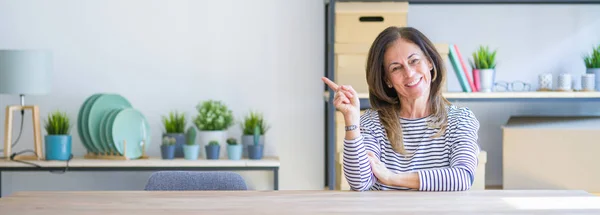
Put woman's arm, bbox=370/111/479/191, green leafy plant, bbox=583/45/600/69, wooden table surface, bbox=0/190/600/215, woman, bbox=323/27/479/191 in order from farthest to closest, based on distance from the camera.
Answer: green leafy plant, bbox=583/45/600/69 → woman, bbox=323/27/479/191 → woman's arm, bbox=370/111/479/191 → wooden table surface, bbox=0/190/600/215

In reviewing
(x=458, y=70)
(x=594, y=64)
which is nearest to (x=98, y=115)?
(x=458, y=70)

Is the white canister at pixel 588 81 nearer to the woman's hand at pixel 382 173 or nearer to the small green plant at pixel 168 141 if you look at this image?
the small green plant at pixel 168 141

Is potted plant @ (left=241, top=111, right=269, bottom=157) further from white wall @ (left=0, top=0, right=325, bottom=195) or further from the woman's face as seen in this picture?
the woman's face

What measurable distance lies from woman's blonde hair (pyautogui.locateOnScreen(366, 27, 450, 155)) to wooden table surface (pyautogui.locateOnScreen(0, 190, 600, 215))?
0.27 metres

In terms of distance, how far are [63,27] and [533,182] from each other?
7.30ft

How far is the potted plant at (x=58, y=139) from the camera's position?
155 inches

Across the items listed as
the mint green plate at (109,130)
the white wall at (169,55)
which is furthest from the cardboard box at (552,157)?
the mint green plate at (109,130)

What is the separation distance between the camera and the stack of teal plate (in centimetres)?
392

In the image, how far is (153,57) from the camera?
4.22 m

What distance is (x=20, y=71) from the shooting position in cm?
384

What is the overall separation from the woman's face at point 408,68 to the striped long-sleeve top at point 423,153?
80 mm

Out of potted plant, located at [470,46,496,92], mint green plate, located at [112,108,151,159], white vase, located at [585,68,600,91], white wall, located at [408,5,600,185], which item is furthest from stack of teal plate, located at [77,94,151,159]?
white vase, located at [585,68,600,91]

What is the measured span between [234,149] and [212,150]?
0.10m

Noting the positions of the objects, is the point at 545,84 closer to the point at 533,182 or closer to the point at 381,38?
the point at 533,182
